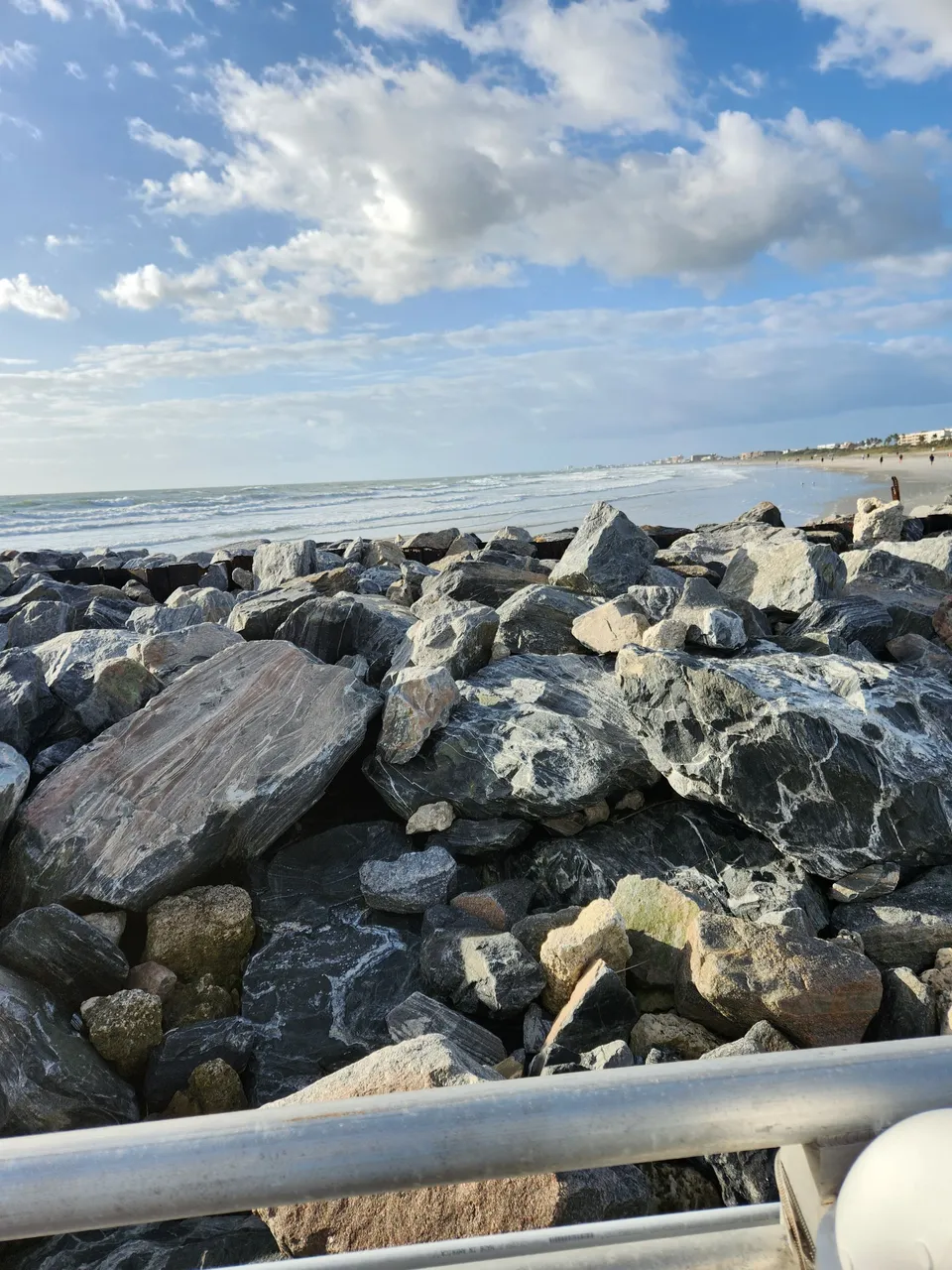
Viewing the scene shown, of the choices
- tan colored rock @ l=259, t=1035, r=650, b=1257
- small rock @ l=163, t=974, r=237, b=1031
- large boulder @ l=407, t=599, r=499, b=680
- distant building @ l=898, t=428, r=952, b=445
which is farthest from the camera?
distant building @ l=898, t=428, r=952, b=445

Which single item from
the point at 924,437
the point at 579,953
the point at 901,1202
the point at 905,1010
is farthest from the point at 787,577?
the point at 924,437

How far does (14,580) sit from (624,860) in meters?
9.72

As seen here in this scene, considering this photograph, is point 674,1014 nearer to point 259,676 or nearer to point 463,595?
point 259,676

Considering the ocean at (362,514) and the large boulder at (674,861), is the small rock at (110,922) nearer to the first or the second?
the large boulder at (674,861)

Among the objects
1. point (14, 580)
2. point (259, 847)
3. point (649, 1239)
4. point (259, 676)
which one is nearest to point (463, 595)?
point (259, 676)

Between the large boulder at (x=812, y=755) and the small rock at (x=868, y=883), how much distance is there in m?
0.04

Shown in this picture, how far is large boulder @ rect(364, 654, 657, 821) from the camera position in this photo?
321 centimetres

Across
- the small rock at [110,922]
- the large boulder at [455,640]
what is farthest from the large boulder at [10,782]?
the large boulder at [455,640]

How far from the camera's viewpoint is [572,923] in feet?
8.71

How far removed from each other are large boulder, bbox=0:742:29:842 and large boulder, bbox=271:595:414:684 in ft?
5.04

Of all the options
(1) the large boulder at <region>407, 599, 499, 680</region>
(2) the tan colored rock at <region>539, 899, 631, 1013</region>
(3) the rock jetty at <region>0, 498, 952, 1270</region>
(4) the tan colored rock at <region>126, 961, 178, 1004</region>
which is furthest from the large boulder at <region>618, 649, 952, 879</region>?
(4) the tan colored rock at <region>126, 961, 178, 1004</region>

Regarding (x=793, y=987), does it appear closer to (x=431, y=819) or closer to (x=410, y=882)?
(x=410, y=882)

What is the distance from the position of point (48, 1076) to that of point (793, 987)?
78.7 inches

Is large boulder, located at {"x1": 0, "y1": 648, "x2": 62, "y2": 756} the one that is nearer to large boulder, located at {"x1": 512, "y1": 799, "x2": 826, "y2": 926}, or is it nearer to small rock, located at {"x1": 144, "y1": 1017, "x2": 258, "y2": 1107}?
small rock, located at {"x1": 144, "y1": 1017, "x2": 258, "y2": 1107}
